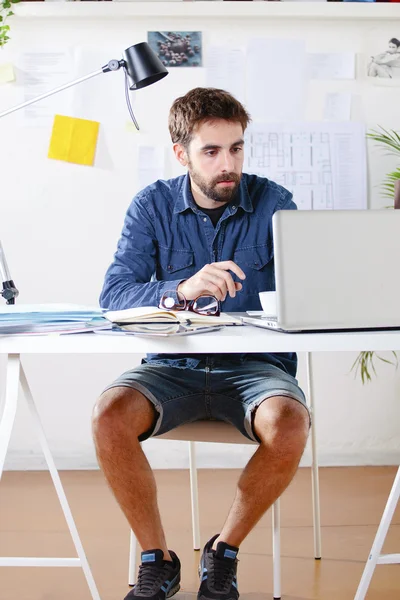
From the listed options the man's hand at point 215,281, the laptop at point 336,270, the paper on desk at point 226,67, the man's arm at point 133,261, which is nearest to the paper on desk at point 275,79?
the paper on desk at point 226,67

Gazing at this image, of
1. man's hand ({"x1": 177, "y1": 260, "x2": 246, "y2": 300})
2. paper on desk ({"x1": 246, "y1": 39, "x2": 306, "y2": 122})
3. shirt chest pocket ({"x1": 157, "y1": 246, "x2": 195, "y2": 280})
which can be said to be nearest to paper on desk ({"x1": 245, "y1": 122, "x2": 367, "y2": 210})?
paper on desk ({"x1": 246, "y1": 39, "x2": 306, "y2": 122})

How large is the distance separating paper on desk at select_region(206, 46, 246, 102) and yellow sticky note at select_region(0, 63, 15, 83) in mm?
756

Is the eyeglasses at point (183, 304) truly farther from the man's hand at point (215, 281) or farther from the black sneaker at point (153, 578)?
the black sneaker at point (153, 578)

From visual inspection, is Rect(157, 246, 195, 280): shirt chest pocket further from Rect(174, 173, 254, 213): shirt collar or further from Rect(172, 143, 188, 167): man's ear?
Rect(172, 143, 188, 167): man's ear

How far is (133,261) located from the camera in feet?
6.68

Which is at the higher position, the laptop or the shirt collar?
the shirt collar

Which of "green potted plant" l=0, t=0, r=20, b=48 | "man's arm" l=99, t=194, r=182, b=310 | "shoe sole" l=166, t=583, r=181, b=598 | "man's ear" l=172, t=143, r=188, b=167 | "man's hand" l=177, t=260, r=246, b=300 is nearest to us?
"man's hand" l=177, t=260, r=246, b=300

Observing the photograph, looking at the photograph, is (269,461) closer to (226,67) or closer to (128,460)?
(128,460)

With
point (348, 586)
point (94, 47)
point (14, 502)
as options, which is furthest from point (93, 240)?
point (348, 586)

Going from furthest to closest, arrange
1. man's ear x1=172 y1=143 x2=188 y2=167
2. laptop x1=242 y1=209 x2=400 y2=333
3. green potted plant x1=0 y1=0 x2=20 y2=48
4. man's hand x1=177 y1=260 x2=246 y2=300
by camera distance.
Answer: green potted plant x1=0 y1=0 x2=20 y2=48
man's ear x1=172 y1=143 x2=188 y2=167
man's hand x1=177 y1=260 x2=246 y2=300
laptop x1=242 y1=209 x2=400 y2=333

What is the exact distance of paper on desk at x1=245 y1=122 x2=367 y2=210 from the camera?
3.14 m

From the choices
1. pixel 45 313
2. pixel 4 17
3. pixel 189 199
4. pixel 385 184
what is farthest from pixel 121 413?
pixel 4 17

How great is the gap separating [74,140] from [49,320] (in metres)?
1.95

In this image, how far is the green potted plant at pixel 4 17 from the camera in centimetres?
298
